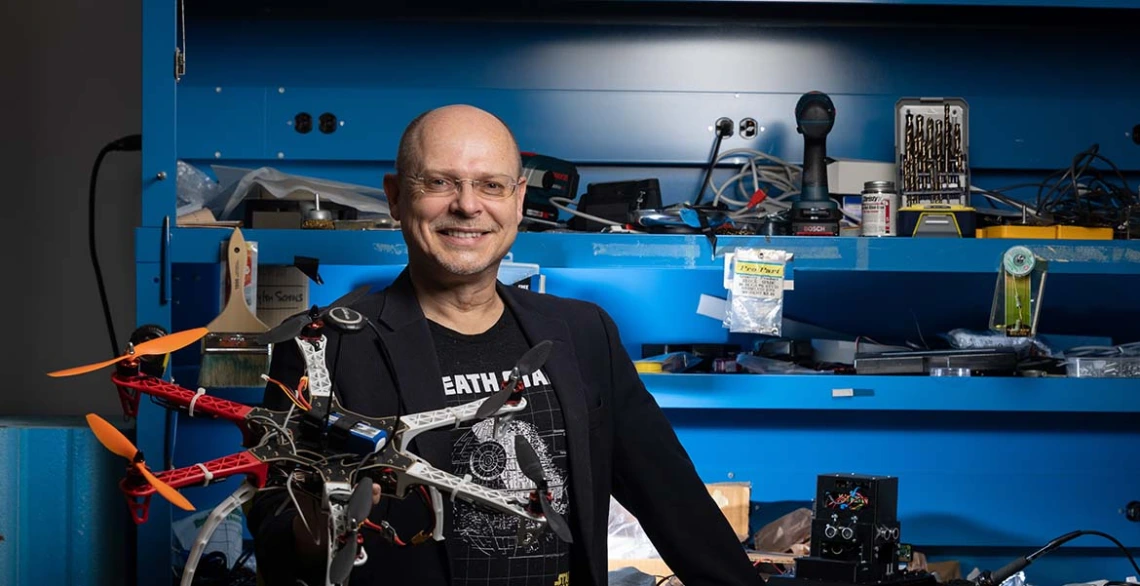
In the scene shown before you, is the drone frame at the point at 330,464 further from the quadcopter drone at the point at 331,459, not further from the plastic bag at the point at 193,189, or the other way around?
the plastic bag at the point at 193,189

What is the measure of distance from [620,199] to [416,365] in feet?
2.94

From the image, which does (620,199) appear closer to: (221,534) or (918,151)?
→ (918,151)

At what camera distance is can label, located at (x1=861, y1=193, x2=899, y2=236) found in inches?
84.2

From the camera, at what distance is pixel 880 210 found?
7.02ft

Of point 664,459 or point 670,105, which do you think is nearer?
point 664,459

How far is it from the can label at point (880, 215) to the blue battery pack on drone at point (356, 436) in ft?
4.21

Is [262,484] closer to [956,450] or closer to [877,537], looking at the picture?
[877,537]

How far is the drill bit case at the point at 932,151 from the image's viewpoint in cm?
229

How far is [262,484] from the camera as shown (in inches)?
42.9

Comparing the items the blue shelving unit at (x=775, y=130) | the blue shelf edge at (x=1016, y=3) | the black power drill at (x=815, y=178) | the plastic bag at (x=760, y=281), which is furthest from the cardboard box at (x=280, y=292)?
the blue shelf edge at (x=1016, y=3)

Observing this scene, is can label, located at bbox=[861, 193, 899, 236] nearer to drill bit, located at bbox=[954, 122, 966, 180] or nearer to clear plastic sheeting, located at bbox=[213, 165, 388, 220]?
drill bit, located at bbox=[954, 122, 966, 180]

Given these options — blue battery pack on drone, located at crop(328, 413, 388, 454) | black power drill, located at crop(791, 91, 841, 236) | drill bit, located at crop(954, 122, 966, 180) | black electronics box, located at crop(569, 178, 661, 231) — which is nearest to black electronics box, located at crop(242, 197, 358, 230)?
black electronics box, located at crop(569, 178, 661, 231)

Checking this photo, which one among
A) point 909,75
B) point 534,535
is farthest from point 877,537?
point 909,75

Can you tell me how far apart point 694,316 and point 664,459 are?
914mm
